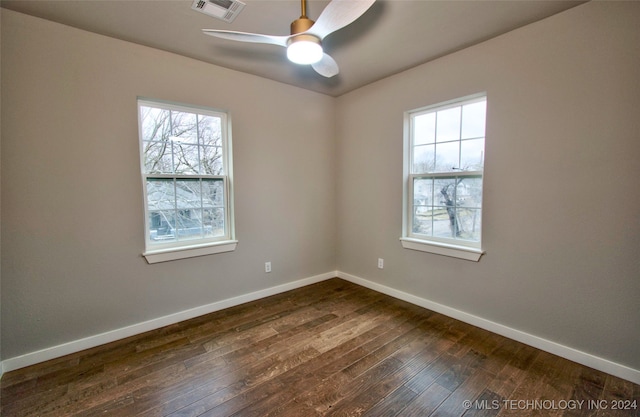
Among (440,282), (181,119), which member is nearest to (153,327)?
(181,119)

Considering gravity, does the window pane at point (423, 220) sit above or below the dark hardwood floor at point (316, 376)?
above

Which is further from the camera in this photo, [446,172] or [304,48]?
[446,172]

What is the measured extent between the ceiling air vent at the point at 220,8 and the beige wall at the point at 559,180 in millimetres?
1825

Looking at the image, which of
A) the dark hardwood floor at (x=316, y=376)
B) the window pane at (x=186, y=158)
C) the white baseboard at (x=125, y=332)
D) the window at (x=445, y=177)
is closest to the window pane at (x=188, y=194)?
the window pane at (x=186, y=158)

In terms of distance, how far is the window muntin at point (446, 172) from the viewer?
2.58 metres

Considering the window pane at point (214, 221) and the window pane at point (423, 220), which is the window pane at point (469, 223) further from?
the window pane at point (214, 221)

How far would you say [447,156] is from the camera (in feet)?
9.13

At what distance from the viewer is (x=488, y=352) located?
2.15m

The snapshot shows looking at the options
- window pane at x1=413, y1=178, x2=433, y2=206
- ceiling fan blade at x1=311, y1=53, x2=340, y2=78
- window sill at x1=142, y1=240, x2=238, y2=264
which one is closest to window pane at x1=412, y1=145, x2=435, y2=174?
window pane at x1=413, y1=178, x2=433, y2=206

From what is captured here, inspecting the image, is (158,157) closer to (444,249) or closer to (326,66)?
(326,66)

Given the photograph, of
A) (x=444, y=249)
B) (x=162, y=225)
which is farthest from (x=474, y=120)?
(x=162, y=225)

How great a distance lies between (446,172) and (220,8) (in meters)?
2.35

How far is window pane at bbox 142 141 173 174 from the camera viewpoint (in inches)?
100.0

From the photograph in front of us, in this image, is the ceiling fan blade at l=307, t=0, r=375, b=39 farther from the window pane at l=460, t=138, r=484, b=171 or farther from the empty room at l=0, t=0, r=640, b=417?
the window pane at l=460, t=138, r=484, b=171
